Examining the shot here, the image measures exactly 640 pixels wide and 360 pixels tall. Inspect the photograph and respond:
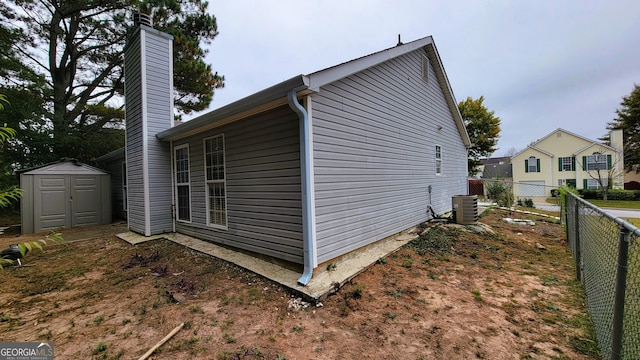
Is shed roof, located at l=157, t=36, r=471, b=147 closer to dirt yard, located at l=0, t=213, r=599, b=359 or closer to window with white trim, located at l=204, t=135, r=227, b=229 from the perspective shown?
window with white trim, located at l=204, t=135, r=227, b=229

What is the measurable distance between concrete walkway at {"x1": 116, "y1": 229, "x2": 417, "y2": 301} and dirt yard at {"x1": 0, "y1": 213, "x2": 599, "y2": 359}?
134mm

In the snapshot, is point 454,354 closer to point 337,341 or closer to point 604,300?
point 337,341

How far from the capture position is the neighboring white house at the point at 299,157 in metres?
3.77

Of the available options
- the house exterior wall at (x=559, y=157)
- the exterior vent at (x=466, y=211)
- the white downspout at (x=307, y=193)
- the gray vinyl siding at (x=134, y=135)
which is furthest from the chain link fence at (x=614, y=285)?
the house exterior wall at (x=559, y=157)

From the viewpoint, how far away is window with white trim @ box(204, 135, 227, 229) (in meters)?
5.20

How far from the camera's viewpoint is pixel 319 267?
374 centimetres

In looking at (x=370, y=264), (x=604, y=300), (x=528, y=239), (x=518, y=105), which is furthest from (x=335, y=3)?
(x=518, y=105)

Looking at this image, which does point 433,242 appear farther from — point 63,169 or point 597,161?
point 597,161

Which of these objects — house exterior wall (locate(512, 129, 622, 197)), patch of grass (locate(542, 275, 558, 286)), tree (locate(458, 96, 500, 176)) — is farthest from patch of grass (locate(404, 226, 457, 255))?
house exterior wall (locate(512, 129, 622, 197))

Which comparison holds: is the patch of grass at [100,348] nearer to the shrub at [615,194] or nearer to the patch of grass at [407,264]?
the patch of grass at [407,264]

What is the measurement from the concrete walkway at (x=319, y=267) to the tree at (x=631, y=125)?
99.7 feet

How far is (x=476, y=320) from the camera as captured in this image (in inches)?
107

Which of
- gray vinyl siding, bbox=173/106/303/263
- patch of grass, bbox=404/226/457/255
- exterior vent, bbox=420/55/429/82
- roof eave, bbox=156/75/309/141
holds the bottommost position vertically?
patch of grass, bbox=404/226/457/255

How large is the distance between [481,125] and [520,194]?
6.87 meters
